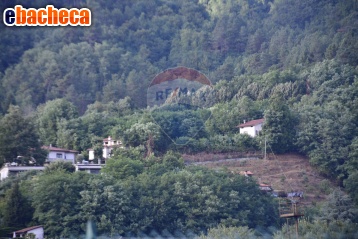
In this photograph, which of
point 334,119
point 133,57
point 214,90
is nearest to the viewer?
point 334,119

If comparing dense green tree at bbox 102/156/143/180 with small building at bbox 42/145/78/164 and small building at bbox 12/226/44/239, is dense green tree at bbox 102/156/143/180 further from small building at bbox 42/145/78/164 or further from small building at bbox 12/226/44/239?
small building at bbox 12/226/44/239

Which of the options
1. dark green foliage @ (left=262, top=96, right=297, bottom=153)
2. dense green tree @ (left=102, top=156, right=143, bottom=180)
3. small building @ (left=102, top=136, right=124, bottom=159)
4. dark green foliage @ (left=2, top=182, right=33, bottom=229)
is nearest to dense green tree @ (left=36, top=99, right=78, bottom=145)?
small building @ (left=102, top=136, right=124, bottom=159)

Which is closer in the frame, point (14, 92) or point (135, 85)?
point (135, 85)

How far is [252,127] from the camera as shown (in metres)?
25.8

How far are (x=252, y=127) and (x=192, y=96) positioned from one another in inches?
121

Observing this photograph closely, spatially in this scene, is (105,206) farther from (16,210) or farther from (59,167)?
(59,167)

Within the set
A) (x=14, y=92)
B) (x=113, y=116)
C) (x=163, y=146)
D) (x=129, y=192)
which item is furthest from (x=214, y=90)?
(x=129, y=192)

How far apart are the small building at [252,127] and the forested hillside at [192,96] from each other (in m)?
0.43

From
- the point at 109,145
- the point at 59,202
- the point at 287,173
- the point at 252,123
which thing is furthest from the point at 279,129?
the point at 59,202

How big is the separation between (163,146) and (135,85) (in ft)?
43.5

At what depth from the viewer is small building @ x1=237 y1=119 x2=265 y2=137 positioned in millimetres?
25438

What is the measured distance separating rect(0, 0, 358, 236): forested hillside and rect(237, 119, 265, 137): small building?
433 millimetres

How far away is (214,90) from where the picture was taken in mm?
32125

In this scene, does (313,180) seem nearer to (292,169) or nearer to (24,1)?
(292,169)
